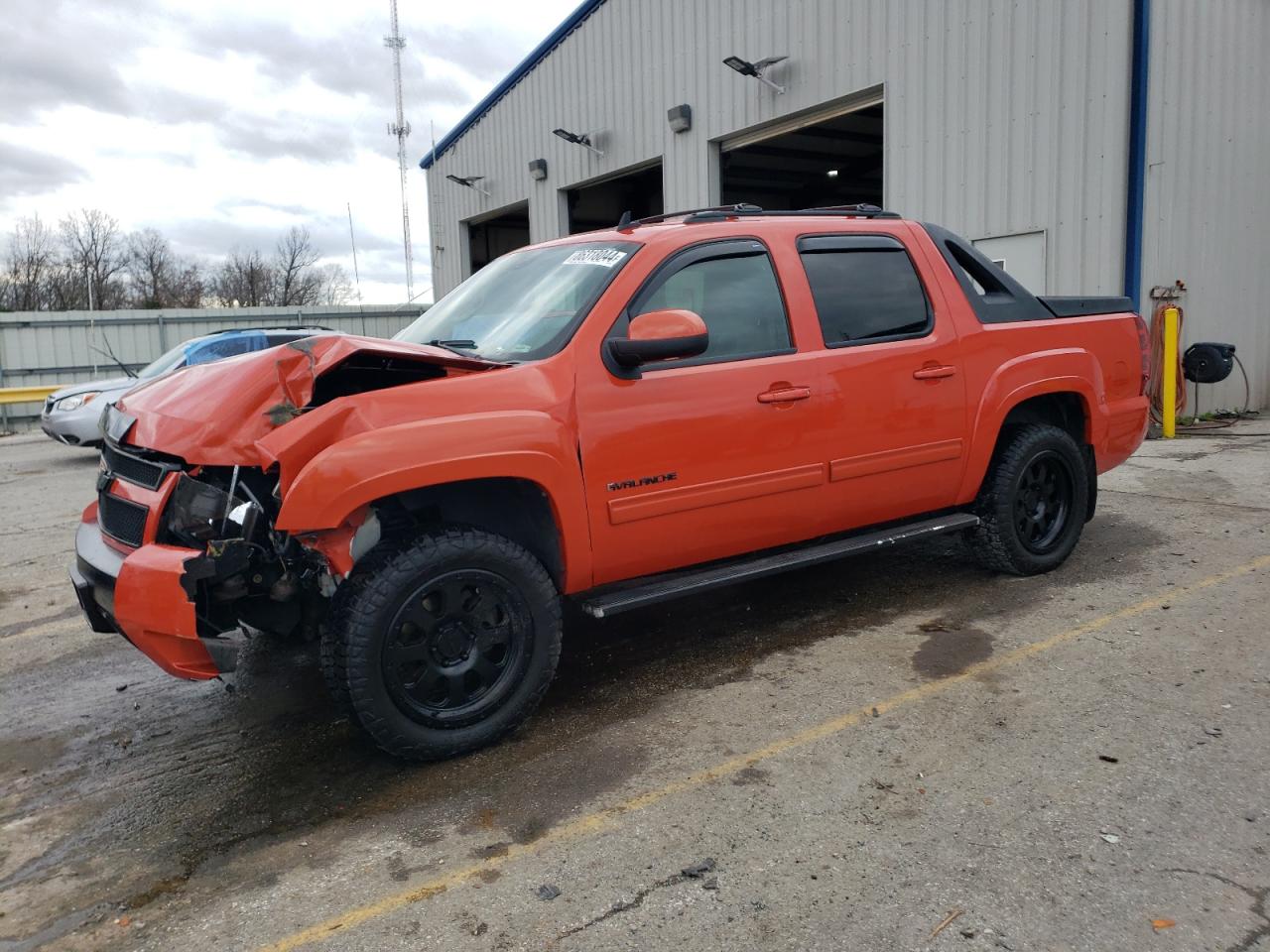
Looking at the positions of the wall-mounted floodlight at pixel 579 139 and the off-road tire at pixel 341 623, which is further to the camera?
the wall-mounted floodlight at pixel 579 139

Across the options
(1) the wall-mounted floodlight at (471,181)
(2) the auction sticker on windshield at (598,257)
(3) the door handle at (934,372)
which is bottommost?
(3) the door handle at (934,372)

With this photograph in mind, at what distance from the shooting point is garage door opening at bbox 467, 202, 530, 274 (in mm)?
22803

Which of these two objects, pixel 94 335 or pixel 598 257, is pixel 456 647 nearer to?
pixel 598 257

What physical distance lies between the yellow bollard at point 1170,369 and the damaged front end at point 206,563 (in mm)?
9698

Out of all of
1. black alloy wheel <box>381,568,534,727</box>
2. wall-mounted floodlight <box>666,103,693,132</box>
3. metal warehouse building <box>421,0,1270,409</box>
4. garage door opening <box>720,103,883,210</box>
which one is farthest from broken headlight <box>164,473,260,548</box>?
wall-mounted floodlight <box>666,103,693,132</box>

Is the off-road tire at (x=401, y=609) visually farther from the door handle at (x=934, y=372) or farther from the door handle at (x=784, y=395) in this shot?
the door handle at (x=934, y=372)

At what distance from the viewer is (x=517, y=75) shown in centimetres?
1859

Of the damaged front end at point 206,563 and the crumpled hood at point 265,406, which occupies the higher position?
the crumpled hood at point 265,406

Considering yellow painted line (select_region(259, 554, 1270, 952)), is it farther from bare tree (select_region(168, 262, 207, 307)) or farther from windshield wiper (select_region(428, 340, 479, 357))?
bare tree (select_region(168, 262, 207, 307))

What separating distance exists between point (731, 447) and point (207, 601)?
2033mm

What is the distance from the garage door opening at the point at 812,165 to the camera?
50.3 feet

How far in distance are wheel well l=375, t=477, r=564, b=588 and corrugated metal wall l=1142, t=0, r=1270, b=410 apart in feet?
30.5

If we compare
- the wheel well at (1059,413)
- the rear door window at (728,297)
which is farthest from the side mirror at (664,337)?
the wheel well at (1059,413)

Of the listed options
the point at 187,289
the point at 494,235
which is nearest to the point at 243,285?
the point at 187,289
